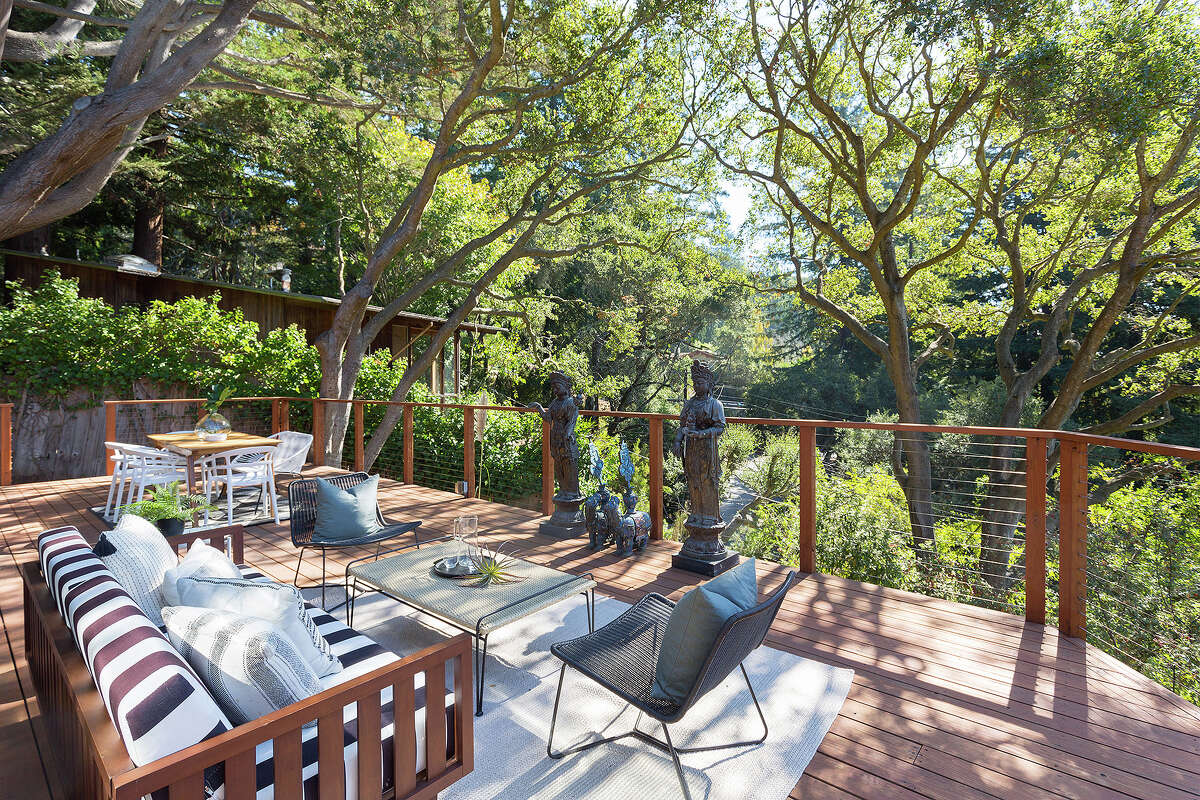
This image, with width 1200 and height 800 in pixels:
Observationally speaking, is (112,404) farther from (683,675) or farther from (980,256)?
(980,256)

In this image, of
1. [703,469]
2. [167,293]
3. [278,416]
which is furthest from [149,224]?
[703,469]

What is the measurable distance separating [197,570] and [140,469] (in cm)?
433

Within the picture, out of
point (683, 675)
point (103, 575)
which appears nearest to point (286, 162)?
point (103, 575)

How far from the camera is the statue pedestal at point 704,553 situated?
13.0ft

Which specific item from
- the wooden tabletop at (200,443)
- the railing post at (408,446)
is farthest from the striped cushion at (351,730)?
the railing post at (408,446)

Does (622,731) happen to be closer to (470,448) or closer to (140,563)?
(140,563)

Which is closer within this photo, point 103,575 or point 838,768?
point 103,575

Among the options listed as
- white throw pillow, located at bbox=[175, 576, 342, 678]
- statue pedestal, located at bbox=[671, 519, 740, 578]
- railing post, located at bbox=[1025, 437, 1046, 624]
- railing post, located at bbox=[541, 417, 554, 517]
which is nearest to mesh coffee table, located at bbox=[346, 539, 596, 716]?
white throw pillow, located at bbox=[175, 576, 342, 678]

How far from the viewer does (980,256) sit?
1120 centimetres

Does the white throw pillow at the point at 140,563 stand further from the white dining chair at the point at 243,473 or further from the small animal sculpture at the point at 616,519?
the white dining chair at the point at 243,473

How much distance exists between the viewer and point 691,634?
1850 millimetres

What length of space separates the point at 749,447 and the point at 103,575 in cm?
1731

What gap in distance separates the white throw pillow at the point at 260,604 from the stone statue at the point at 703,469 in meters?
2.59

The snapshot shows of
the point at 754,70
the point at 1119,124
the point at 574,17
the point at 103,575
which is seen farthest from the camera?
the point at 754,70
